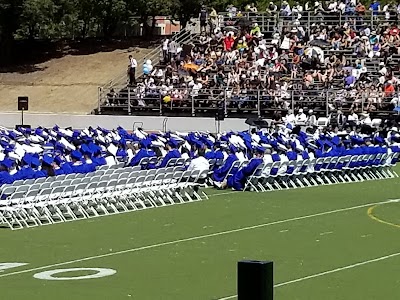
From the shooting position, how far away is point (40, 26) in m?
55.7

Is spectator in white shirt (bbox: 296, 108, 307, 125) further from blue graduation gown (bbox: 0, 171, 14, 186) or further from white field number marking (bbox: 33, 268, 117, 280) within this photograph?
white field number marking (bbox: 33, 268, 117, 280)

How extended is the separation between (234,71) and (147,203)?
2232cm

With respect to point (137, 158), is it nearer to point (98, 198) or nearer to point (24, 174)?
point (98, 198)

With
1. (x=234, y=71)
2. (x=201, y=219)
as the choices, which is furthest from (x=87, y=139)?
(x=234, y=71)

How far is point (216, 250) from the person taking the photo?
1544 cm

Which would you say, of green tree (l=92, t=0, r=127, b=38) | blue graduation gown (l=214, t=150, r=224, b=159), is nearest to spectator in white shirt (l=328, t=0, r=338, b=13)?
green tree (l=92, t=0, r=127, b=38)

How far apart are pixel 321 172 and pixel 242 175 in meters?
2.73

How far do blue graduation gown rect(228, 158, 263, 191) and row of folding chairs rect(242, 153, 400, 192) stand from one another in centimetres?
11

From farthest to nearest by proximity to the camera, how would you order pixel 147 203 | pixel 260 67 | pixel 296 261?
pixel 260 67, pixel 147 203, pixel 296 261

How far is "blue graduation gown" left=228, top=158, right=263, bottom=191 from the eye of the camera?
76.7ft

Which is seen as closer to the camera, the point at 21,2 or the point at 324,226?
the point at 324,226

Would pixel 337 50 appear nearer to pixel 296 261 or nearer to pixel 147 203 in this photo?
pixel 147 203

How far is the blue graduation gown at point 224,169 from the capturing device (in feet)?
79.1

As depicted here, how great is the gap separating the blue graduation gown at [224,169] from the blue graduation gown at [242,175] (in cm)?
26
